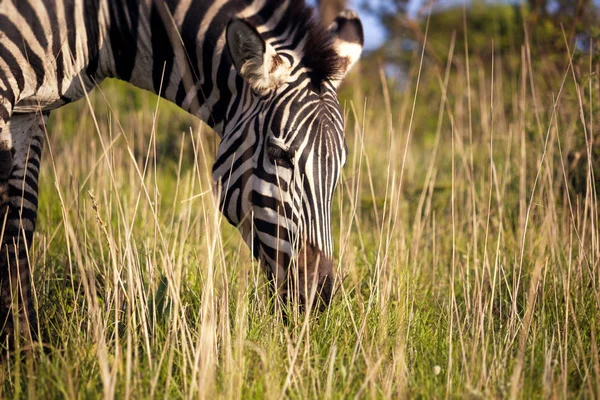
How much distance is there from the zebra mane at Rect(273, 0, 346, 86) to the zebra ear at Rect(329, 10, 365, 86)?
0.58ft

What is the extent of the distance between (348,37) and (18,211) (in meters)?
2.01

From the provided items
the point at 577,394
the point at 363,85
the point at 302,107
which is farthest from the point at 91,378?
the point at 363,85

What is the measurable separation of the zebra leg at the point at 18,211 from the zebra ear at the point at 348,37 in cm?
156

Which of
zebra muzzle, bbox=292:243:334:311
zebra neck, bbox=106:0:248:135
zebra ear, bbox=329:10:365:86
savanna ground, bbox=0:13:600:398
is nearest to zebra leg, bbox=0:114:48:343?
savanna ground, bbox=0:13:600:398

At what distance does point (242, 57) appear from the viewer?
119 inches

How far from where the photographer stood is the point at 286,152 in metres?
2.98

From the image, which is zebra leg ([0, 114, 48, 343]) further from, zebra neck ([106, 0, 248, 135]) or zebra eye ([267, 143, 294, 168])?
zebra eye ([267, 143, 294, 168])

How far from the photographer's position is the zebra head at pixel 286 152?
2.95 metres

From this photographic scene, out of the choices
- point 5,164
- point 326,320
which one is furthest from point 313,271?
point 5,164

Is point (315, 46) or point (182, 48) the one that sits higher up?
point (315, 46)

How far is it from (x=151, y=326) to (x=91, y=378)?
0.56m

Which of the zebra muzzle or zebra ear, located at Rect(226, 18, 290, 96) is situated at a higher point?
zebra ear, located at Rect(226, 18, 290, 96)

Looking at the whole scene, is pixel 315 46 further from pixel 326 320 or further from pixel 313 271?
pixel 326 320

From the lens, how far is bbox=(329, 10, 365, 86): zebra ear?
349 centimetres
